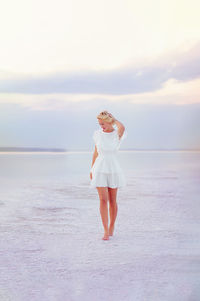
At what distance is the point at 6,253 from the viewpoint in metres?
4.74

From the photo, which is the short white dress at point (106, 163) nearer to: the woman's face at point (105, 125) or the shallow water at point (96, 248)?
the woman's face at point (105, 125)

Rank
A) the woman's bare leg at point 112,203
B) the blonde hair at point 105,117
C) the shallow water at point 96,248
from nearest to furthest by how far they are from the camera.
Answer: the shallow water at point 96,248 → the blonde hair at point 105,117 → the woman's bare leg at point 112,203

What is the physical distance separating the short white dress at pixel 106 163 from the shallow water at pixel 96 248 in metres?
0.69

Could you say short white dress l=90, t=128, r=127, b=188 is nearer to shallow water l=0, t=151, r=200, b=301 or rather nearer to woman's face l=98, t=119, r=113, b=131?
woman's face l=98, t=119, r=113, b=131

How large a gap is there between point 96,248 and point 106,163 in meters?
0.99

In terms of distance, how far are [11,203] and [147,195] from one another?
2.60 m

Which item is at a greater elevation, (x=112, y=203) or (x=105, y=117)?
(x=105, y=117)

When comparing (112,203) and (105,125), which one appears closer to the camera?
(105,125)

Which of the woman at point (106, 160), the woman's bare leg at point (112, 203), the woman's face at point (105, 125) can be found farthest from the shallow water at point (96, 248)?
the woman's face at point (105, 125)

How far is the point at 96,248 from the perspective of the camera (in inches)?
195

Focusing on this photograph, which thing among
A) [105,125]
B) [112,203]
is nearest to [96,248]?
[112,203]

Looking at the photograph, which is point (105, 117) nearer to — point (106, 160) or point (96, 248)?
point (106, 160)

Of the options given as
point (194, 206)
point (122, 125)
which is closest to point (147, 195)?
point (194, 206)

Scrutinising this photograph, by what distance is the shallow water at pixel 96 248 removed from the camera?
→ 12.2ft
